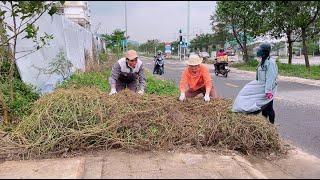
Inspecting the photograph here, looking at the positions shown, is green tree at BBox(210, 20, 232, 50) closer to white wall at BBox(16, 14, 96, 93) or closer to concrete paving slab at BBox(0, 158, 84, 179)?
white wall at BBox(16, 14, 96, 93)

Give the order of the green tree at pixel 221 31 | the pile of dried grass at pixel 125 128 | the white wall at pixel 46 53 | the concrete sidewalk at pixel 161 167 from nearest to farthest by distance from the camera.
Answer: the concrete sidewalk at pixel 161 167
the pile of dried grass at pixel 125 128
the white wall at pixel 46 53
the green tree at pixel 221 31

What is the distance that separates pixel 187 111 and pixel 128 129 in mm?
1060

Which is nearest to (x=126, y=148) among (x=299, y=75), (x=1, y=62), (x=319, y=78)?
(x=1, y=62)

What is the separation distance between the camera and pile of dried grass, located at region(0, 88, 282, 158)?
20.2 ft

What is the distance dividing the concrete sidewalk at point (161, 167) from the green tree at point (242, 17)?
80.9ft

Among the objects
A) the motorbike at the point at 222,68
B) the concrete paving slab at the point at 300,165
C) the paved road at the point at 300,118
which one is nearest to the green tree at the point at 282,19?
the motorbike at the point at 222,68

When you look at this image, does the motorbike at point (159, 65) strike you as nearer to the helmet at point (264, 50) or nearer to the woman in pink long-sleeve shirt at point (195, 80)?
the woman in pink long-sleeve shirt at point (195, 80)

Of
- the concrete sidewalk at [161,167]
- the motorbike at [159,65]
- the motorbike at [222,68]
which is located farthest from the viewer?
the motorbike at [159,65]

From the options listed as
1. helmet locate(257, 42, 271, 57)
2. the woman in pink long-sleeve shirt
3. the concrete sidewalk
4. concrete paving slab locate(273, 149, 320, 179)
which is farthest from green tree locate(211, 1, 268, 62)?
the concrete sidewalk

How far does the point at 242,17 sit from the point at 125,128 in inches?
1148

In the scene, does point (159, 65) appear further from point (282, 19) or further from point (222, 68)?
point (282, 19)

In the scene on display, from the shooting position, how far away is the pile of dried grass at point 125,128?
614cm

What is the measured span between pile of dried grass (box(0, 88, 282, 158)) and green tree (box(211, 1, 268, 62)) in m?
23.9

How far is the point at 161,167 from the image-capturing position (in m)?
5.32
